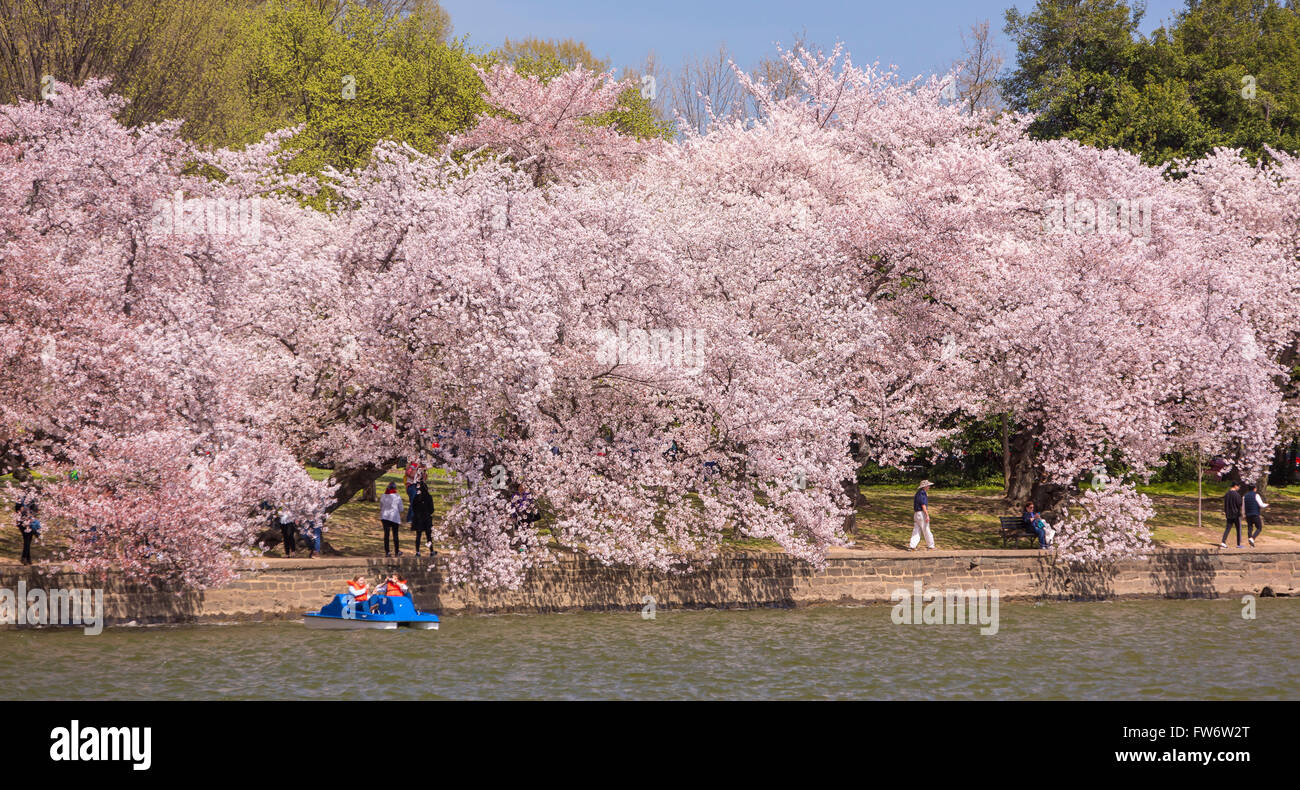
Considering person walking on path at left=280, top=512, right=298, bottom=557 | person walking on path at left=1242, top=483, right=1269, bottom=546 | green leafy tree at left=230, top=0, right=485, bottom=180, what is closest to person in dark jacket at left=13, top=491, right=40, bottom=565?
person walking on path at left=280, top=512, right=298, bottom=557

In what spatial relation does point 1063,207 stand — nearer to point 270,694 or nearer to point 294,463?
point 294,463

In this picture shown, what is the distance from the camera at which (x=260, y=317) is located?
27516 millimetres

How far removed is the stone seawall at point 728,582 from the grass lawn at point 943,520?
1.70 m

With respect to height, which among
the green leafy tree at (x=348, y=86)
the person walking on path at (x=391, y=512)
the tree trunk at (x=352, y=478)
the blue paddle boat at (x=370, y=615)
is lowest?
the blue paddle boat at (x=370, y=615)

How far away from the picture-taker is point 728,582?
3031 cm

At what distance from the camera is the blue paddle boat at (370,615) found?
84.5 feet

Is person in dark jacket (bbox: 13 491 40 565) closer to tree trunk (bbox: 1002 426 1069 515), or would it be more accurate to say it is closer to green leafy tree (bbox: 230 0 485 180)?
green leafy tree (bbox: 230 0 485 180)

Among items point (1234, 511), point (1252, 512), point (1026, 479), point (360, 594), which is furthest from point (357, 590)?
point (1252, 512)

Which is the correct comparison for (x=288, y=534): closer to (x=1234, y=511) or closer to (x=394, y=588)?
(x=394, y=588)

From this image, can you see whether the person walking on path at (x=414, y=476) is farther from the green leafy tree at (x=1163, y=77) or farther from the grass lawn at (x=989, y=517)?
the green leafy tree at (x=1163, y=77)

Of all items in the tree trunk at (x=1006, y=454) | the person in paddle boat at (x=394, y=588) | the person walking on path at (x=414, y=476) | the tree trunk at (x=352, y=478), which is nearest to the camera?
the person in paddle boat at (x=394, y=588)

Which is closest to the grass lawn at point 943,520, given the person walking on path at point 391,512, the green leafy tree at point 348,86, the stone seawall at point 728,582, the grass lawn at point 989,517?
the grass lawn at point 989,517

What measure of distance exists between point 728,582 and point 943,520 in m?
9.88

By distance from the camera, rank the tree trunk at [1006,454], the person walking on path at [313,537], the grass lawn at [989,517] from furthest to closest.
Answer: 1. the tree trunk at [1006,454]
2. the grass lawn at [989,517]
3. the person walking on path at [313,537]
